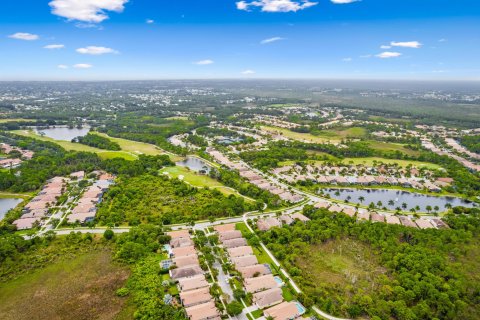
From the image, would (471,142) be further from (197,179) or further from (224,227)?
(224,227)

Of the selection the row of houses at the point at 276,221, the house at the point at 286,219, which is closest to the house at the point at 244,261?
the row of houses at the point at 276,221

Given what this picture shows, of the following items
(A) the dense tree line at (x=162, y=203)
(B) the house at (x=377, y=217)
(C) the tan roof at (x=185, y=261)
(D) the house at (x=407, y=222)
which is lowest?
(D) the house at (x=407, y=222)

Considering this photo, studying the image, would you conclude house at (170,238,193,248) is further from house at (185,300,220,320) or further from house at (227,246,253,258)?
house at (185,300,220,320)

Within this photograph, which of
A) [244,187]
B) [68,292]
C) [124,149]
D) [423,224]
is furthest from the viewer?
[124,149]

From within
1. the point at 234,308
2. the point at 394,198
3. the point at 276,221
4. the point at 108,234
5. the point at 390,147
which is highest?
the point at 390,147

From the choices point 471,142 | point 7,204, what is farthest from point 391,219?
point 471,142

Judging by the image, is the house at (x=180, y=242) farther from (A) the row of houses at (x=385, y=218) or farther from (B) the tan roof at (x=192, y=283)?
(A) the row of houses at (x=385, y=218)

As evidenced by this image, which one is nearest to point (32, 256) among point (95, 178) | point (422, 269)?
point (95, 178)

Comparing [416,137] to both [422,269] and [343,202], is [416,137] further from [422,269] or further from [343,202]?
[422,269]
